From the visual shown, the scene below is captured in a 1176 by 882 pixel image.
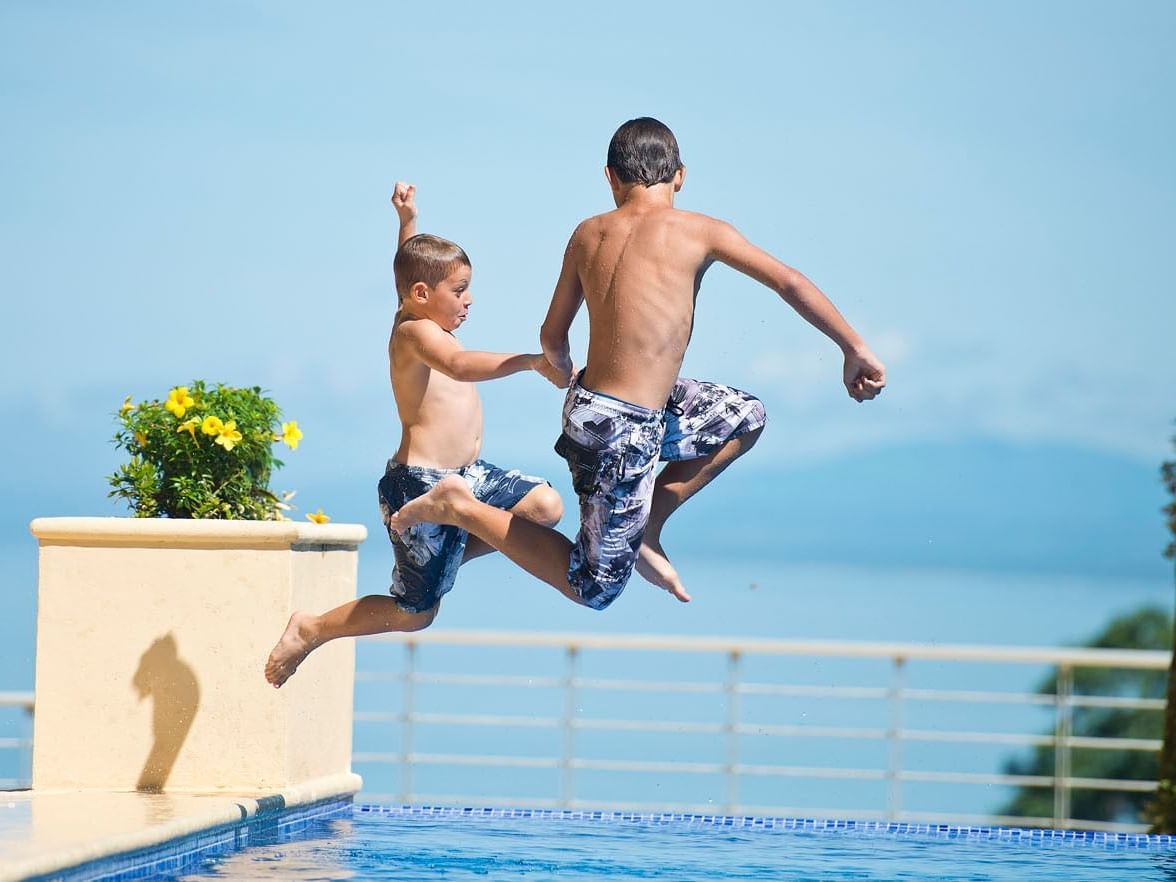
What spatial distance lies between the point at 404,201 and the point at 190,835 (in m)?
1.91

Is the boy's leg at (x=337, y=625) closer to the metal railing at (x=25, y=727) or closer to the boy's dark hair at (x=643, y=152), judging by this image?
the boy's dark hair at (x=643, y=152)

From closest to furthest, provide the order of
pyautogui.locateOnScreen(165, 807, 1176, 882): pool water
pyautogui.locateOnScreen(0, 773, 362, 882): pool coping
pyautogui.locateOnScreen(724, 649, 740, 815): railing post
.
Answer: pyautogui.locateOnScreen(0, 773, 362, 882): pool coping
pyautogui.locateOnScreen(165, 807, 1176, 882): pool water
pyautogui.locateOnScreen(724, 649, 740, 815): railing post

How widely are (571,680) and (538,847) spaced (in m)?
2.64

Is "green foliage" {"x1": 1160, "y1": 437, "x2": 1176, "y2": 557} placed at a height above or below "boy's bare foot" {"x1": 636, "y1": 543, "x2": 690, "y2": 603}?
above

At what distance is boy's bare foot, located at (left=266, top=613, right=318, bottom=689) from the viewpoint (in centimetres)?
457

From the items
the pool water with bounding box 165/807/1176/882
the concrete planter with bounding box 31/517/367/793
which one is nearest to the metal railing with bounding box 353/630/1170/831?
the pool water with bounding box 165/807/1176/882

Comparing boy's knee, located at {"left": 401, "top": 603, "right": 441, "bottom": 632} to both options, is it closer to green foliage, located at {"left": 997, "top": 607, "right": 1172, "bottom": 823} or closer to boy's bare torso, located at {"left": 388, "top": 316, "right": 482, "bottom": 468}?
boy's bare torso, located at {"left": 388, "top": 316, "right": 482, "bottom": 468}

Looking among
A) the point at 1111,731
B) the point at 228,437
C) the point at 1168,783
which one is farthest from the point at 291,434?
the point at 1111,731

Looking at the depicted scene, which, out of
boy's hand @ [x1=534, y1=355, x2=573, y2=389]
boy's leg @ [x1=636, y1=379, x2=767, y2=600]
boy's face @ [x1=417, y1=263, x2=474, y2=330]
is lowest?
boy's leg @ [x1=636, y1=379, x2=767, y2=600]

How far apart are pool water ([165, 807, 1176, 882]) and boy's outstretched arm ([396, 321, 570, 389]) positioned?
1267 millimetres

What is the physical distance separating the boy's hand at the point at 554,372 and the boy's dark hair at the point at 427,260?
1.42ft

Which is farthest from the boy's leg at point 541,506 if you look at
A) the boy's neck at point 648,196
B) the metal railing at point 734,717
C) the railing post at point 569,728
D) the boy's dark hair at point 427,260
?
the railing post at point 569,728

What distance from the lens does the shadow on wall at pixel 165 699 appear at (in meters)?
4.85

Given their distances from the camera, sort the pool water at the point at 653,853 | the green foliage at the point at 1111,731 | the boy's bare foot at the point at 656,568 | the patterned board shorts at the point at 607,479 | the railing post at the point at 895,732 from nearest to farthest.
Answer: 1. the patterned board shorts at the point at 607,479
2. the pool water at the point at 653,853
3. the boy's bare foot at the point at 656,568
4. the railing post at the point at 895,732
5. the green foliage at the point at 1111,731
